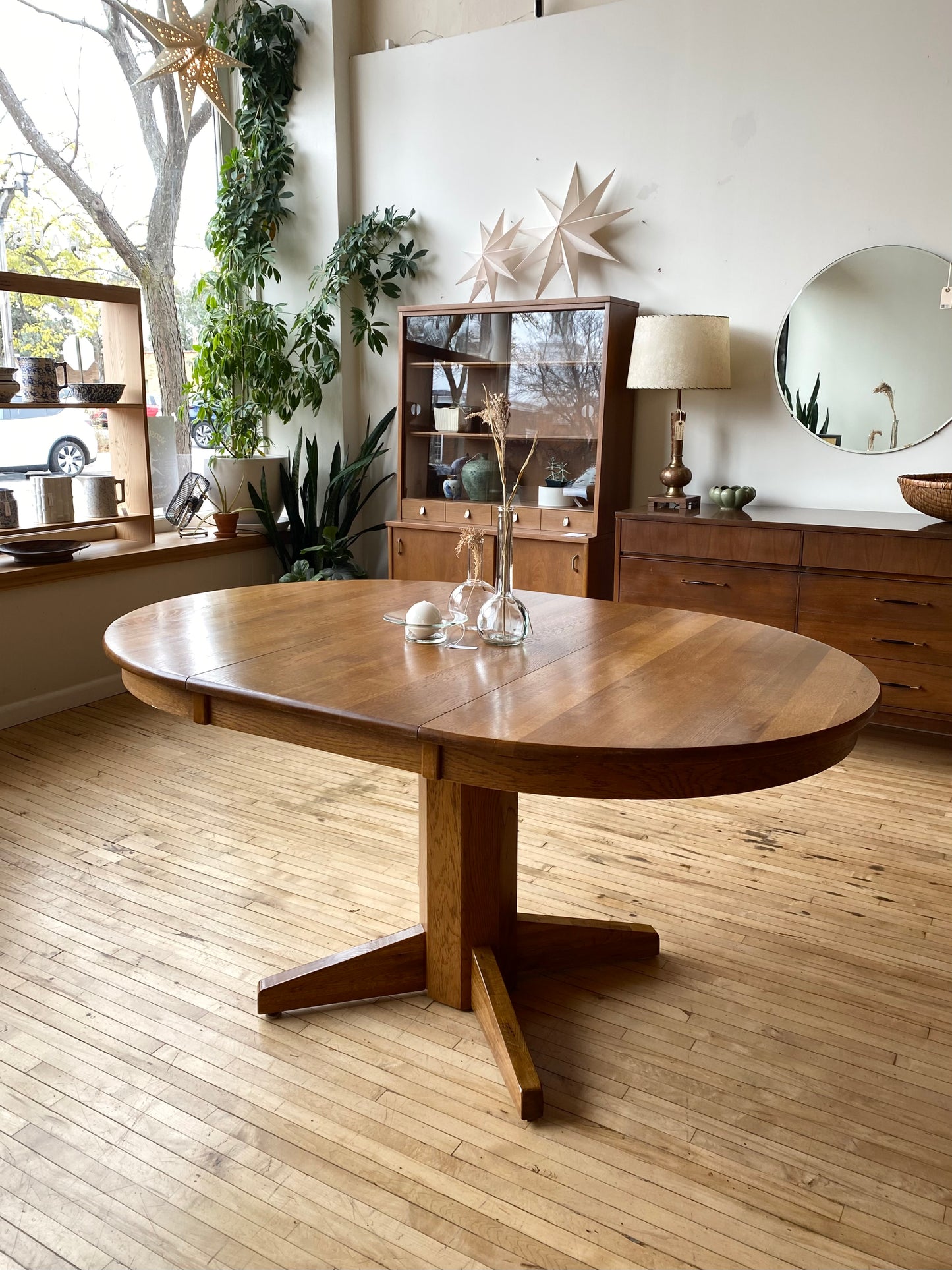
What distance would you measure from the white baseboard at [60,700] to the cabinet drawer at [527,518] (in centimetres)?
185

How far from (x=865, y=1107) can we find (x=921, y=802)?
5.50ft

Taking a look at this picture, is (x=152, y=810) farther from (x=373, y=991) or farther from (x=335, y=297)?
(x=335, y=297)

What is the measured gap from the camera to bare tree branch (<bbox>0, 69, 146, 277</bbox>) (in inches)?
167

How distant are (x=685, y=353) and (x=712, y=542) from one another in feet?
2.46

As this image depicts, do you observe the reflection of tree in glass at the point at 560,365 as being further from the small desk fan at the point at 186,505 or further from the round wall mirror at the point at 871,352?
the small desk fan at the point at 186,505

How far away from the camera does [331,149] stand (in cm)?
498

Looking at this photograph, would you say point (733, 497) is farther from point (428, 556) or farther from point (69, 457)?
point (69, 457)

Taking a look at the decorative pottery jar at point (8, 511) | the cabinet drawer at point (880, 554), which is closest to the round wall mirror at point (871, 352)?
the cabinet drawer at point (880, 554)

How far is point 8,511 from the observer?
162 inches

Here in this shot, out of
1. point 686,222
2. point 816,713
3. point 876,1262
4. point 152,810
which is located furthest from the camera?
point 686,222

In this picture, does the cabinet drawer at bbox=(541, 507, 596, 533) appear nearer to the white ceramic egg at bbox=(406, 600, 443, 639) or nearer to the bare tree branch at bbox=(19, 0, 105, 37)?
the white ceramic egg at bbox=(406, 600, 443, 639)

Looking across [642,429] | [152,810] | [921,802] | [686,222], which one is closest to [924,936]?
[921,802]

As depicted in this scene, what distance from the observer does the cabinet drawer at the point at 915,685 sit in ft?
11.4

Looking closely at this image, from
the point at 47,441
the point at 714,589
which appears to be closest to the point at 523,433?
the point at 714,589
